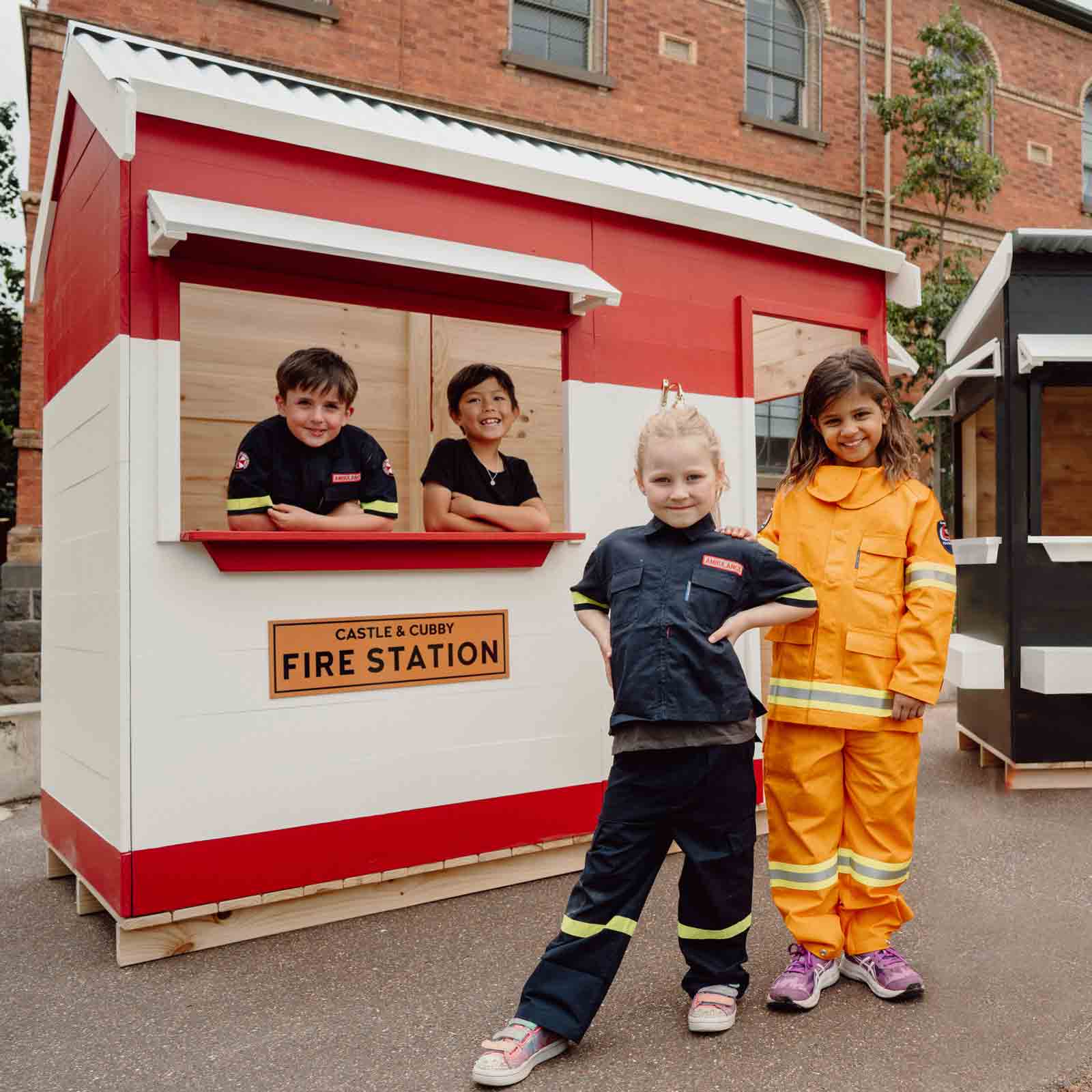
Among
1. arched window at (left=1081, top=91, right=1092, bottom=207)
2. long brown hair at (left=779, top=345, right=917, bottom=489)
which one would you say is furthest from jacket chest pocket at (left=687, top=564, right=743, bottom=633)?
arched window at (left=1081, top=91, right=1092, bottom=207)

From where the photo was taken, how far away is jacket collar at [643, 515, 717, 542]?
2559mm

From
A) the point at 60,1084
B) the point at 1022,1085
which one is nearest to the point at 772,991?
the point at 1022,1085

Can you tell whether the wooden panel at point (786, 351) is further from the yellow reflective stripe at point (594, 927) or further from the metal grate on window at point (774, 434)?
the metal grate on window at point (774, 434)

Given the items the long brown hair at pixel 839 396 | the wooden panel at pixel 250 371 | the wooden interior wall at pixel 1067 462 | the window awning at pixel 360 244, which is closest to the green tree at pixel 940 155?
the wooden interior wall at pixel 1067 462

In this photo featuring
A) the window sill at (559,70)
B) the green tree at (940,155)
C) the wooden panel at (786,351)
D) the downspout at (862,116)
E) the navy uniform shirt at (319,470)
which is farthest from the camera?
the downspout at (862,116)

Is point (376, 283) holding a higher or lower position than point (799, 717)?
higher

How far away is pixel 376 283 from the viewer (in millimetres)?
3451

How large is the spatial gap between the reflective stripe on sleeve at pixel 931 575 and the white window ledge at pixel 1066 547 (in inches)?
104

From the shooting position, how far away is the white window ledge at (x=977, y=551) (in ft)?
17.2

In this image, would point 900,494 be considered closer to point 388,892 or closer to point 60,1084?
point 388,892

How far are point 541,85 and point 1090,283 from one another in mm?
6775

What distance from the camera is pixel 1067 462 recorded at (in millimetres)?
6738

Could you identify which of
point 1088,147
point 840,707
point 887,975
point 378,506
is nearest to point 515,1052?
point 887,975

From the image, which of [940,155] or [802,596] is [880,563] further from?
[940,155]
